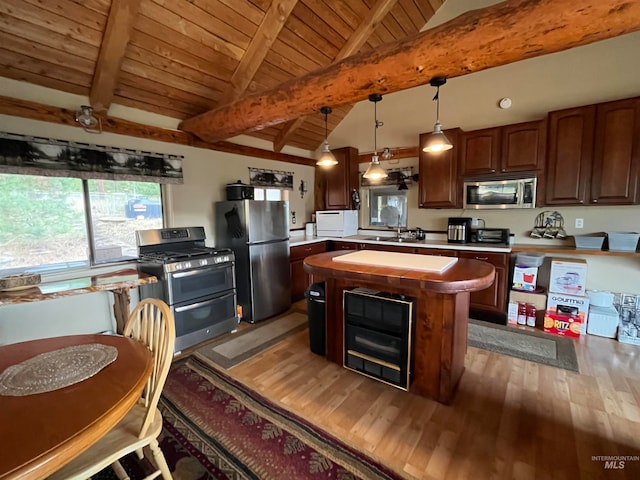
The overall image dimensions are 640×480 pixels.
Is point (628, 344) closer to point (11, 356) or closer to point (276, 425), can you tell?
point (276, 425)

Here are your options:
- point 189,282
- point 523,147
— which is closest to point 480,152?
point 523,147

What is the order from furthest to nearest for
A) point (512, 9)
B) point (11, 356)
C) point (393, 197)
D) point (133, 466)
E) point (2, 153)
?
point (393, 197) < point (2, 153) < point (512, 9) < point (133, 466) < point (11, 356)

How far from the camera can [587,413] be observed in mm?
1876

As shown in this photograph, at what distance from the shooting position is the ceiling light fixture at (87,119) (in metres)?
2.59

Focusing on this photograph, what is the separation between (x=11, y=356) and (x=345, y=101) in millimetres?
2636

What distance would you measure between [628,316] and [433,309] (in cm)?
261

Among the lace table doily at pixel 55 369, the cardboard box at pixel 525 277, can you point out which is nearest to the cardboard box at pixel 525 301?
the cardboard box at pixel 525 277

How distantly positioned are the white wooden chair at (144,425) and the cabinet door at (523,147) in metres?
3.84

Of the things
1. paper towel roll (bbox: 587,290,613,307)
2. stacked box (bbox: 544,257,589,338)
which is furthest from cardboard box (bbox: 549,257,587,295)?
paper towel roll (bbox: 587,290,613,307)

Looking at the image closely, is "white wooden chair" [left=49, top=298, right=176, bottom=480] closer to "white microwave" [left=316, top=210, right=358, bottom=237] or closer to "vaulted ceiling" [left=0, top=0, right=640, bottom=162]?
"vaulted ceiling" [left=0, top=0, right=640, bottom=162]

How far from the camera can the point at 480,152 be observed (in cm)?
357

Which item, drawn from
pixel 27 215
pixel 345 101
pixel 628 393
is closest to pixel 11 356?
pixel 27 215

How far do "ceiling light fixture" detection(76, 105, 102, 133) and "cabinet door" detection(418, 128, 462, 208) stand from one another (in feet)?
12.3

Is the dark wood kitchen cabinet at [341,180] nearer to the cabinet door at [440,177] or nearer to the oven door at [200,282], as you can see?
the cabinet door at [440,177]
